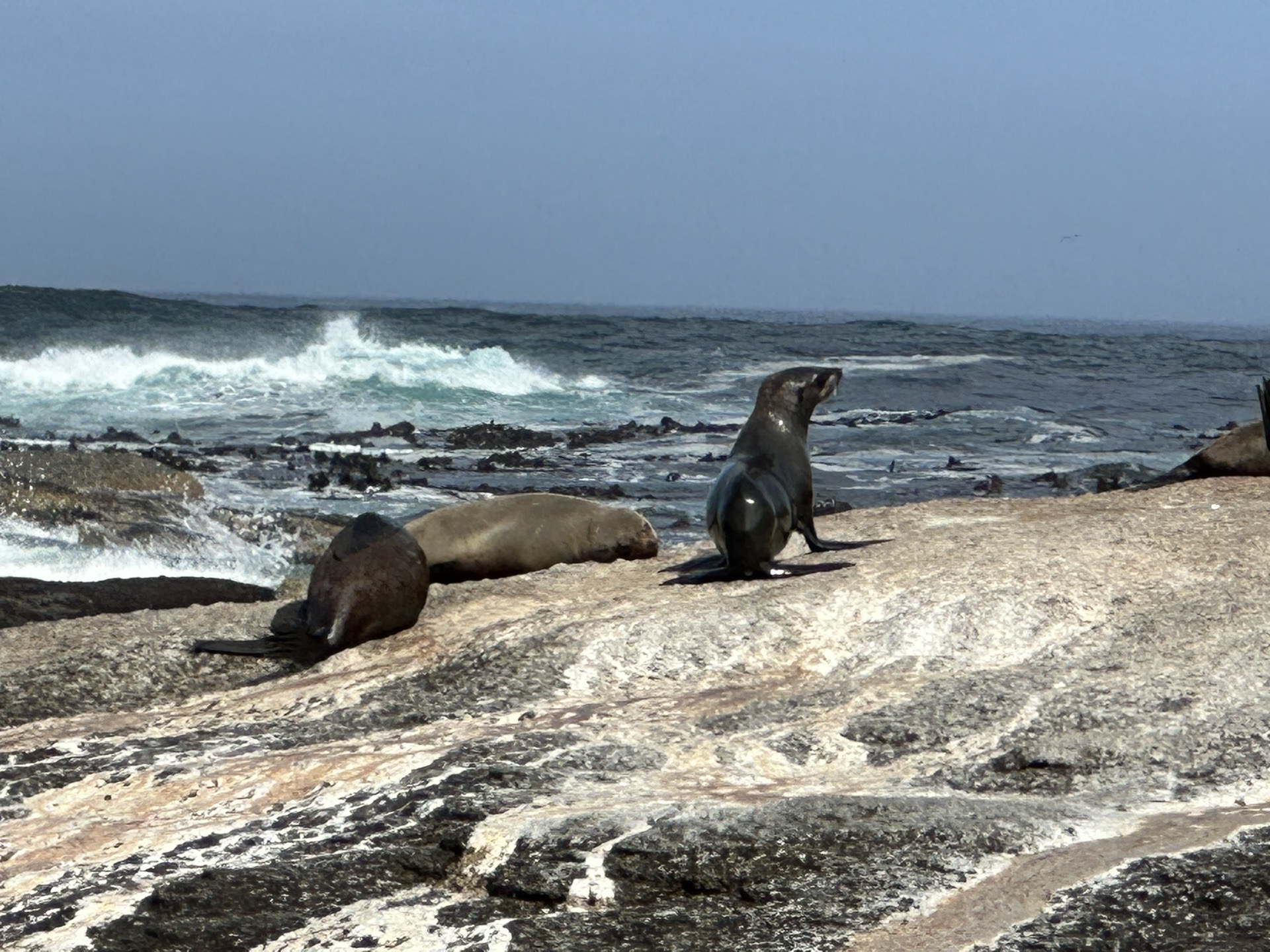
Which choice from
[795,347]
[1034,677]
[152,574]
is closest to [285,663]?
[1034,677]

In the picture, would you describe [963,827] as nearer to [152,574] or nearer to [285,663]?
[285,663]

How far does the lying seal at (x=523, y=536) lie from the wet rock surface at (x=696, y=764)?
970 mm

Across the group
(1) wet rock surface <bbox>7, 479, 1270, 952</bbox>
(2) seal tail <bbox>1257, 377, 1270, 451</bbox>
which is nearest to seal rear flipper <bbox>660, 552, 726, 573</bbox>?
(1) wet rock surface <bbox>7, 479, 1270, 952</bbox>

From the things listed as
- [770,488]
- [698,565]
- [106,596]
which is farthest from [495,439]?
[770,488]

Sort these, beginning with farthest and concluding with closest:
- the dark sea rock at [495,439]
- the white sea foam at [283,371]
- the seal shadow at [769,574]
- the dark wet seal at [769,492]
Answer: the white sea foam at [283,371]
the dark sea rock at [495,439]
the dark wet seal at [769,492]
the seal shadow at [769,574]

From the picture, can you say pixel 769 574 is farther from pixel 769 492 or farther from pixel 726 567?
pixel 769 492

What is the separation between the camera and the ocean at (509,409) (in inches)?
661

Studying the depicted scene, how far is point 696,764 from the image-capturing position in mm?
4625

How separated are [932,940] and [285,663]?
381 cm

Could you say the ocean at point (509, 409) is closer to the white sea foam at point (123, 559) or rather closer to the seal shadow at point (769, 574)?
the white sea foam at point (123, 559)

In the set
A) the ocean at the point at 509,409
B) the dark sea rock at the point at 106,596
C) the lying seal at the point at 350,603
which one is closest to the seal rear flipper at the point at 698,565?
the lying seal at the point at 350,603

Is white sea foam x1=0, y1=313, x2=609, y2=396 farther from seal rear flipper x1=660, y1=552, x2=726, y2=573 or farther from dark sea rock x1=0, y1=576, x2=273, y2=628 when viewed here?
seal rear flipper x1=660, y1=552, x2=726, y2=573

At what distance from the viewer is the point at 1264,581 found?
582cm

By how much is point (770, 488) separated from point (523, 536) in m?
1.77
